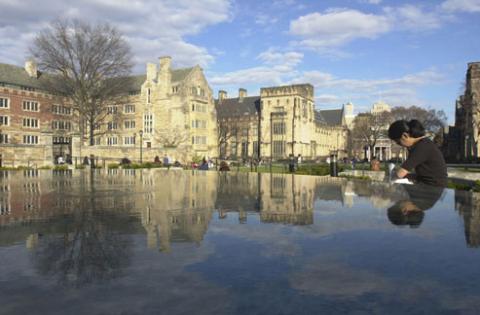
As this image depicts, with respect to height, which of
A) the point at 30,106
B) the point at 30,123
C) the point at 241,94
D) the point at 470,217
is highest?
the point at 241,94

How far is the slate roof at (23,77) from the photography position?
5797 cm

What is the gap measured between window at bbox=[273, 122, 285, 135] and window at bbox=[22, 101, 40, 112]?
42.4 metres

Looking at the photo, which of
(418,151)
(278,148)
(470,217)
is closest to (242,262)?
(470,217)

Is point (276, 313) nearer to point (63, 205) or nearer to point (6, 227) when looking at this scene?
point (6, 227)

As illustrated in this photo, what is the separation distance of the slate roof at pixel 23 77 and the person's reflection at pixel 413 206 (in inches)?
2025

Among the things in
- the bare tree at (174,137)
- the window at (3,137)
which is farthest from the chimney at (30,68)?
the bare tree at (174,137)

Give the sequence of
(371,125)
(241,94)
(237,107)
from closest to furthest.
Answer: (371,125) → (237,107) → (241,94)

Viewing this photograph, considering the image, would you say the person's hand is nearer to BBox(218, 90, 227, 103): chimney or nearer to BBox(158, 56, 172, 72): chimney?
BBox(158, 56, 172, 72): chimney

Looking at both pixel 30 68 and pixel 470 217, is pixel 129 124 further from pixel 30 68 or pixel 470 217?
pixel 470 217

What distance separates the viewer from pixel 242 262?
408cm

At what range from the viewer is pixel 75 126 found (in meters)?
66.1

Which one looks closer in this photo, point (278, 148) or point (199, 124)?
point (199, 124)

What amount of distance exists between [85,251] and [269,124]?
77025mm

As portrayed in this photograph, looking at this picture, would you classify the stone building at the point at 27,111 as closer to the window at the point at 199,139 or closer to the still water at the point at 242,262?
the window at the point at 199,139
